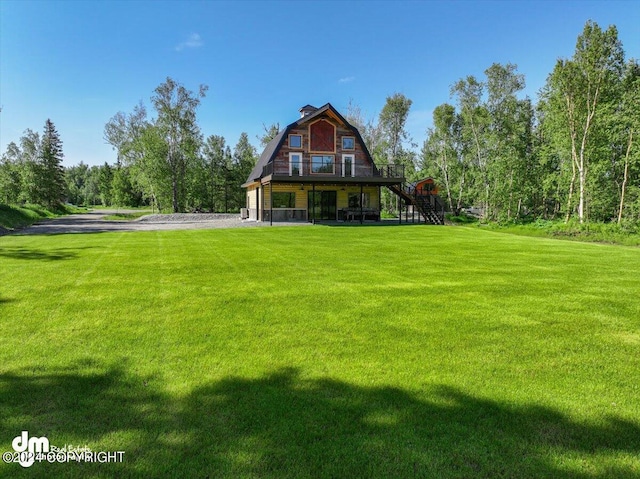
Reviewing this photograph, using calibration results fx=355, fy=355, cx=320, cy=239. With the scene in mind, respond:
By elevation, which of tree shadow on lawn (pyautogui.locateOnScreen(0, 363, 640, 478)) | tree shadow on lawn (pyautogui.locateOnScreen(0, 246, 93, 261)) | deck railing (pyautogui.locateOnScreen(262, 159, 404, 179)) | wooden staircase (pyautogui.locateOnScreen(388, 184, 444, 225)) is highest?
deck railing (pyautogui.locateOnScreen(262, 159, 404, 179))

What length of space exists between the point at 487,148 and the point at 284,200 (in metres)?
17.4

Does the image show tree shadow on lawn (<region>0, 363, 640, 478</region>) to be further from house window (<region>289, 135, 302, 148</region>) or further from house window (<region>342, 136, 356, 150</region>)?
house window (<region>342, 136, 356, 150</region>)

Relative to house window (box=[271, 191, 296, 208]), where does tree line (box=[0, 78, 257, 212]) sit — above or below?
above

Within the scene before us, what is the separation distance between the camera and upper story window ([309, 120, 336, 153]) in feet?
87.1

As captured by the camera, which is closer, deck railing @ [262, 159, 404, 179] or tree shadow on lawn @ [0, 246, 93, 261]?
tree shadow on lawn @ [0, 246, 93, 261]

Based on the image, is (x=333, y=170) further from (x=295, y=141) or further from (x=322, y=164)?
(x=295, y=141)

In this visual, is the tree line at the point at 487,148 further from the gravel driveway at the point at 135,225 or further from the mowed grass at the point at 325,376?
the mowed grass at the point at 325,376

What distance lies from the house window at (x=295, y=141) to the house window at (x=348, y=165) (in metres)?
3.52

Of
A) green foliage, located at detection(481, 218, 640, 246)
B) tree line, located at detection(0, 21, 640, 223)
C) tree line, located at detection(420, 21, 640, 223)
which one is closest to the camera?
green foliage, located at detection(481, 218, 640, 246)

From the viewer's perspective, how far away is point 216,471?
2.03 m

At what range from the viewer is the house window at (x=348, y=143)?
89.0ft

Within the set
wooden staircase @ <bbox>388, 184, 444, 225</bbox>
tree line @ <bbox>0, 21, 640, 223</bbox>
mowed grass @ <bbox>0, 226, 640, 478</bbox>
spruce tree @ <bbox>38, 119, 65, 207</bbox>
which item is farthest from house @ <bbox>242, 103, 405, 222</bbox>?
spruce tree @ <bbox>38, 119, 65, 207</bbox>

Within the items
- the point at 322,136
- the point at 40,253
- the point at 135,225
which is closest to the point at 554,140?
the point at 322,136

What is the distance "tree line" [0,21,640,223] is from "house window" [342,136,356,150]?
1025 centimetres
